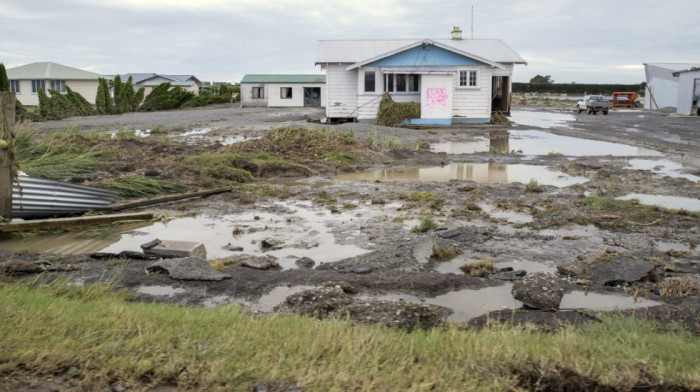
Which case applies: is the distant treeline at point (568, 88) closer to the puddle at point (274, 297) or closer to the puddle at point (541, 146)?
the puddle at point (541, 146)

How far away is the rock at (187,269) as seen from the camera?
255 inches

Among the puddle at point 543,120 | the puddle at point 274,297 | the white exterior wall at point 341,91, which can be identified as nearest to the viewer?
the puddle at point 274,297

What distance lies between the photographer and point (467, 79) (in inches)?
1266

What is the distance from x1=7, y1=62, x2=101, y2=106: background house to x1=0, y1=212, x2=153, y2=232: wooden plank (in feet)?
166

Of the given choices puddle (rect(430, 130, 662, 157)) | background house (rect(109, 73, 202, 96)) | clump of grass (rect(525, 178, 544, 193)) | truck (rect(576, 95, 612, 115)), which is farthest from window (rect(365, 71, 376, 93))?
background house (rect(109, 73, 202, 96))

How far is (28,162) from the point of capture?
12.4m

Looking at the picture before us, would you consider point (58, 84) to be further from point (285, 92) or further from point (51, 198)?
point (51, 198)

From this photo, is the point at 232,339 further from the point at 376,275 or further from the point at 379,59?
the point at 379,59

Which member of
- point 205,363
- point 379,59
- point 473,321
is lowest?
point 473,321

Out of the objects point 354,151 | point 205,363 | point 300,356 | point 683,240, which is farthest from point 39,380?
point 354,151

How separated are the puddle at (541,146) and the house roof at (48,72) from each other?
1760 inches

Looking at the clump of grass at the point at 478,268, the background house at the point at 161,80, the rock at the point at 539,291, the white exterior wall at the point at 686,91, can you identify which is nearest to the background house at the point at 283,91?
the background house at the point at 161,80

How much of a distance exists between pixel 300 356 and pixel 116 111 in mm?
45528

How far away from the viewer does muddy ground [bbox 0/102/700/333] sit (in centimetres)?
618
